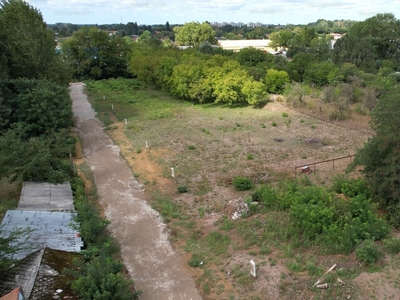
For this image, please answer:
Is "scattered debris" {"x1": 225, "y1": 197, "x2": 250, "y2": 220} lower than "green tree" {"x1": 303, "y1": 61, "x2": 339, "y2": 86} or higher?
lower

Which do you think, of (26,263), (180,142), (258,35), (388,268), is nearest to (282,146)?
(180,142)

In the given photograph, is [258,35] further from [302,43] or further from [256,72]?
[256,72]

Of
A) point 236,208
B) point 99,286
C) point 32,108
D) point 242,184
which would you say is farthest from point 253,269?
point 32,108

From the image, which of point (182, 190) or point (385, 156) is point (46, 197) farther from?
point (385, 156)

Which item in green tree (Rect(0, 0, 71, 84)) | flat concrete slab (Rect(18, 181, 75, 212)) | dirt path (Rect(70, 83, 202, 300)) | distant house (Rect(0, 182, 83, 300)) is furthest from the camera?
green tree (Rect(0, 0, 71, 84))

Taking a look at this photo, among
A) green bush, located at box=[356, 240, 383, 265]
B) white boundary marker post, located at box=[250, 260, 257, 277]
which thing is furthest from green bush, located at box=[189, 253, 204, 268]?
green bush, located at box=[356, 240, 383, 265]

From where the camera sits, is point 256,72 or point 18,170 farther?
point 256,72

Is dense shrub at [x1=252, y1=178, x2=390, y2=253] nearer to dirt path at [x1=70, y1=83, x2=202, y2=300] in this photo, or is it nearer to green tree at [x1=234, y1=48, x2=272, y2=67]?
dirt path at [x1=70, y1=83, x2=202, y2=300]
